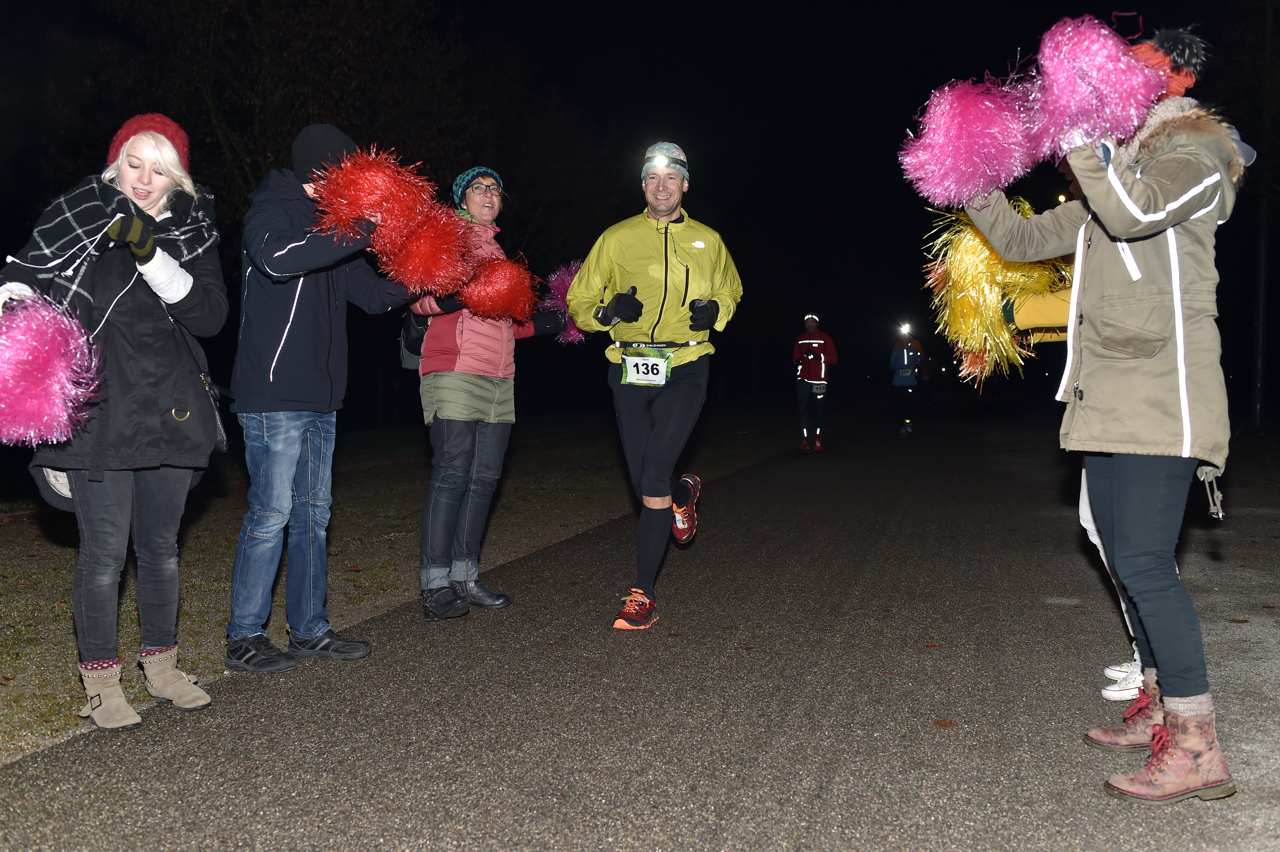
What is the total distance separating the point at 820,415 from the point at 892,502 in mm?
5776

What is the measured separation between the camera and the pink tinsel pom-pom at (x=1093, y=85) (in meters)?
2.82

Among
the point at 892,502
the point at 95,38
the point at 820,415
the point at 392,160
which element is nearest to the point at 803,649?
the point at 392,160

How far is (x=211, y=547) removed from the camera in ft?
23.5

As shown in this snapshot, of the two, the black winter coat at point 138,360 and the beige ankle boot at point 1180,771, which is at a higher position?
the black winter coat at point 138,360

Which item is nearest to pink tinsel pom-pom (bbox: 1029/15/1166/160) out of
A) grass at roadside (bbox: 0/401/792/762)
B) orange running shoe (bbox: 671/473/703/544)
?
orange running shoe (bbox: 671/473/703/544)

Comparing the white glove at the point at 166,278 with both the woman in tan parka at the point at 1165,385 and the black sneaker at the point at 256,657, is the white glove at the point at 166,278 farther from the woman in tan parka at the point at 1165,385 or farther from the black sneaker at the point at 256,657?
the woman in tan parka at the point at 1165,385

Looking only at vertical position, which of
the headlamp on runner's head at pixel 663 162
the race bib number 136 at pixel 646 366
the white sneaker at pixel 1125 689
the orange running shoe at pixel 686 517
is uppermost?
the headlamp on runner's head at pixel 663 162

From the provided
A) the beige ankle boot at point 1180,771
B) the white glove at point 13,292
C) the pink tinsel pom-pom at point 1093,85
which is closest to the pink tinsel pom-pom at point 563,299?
the white glove at point 13,292

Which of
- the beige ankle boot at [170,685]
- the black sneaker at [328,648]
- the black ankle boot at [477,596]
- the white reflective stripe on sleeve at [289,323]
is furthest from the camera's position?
the black ankle boot at [477,596]

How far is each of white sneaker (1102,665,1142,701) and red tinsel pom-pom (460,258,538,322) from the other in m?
3.13

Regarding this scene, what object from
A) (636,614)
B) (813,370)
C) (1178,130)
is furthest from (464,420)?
(813,370)

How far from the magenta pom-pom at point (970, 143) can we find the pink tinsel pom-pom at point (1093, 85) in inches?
9.2

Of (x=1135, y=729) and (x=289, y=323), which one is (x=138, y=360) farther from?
(x=1135, y=729)

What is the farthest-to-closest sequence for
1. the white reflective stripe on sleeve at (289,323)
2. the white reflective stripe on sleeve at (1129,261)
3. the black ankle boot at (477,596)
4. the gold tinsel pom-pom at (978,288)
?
the black ankle boot at (477,596) < the white reflective stripe on sleeve at (289,323) < the gold tinsel pom-pom at (978,288) < the white reflective stripe on sleeve at (1129,261)
